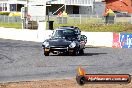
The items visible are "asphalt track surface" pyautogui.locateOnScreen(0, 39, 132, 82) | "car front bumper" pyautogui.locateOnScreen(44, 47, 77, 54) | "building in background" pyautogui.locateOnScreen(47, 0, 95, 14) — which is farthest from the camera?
"building in background" pyautogui.locateOnScreen(47, 0, 95, 14)

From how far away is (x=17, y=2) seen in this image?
88000 mm

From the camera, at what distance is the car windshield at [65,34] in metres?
25.9

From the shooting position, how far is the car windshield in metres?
25.9

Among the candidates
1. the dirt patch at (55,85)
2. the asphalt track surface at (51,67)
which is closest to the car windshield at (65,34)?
the asphalt track surface at (51,67)

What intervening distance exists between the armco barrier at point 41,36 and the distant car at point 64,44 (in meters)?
9.10

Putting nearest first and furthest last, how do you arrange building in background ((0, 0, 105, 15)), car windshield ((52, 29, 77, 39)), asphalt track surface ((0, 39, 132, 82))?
asphalt track surface ((0, 39, 132, 82)) → car windshield ((52, 29, 77, 39)) → building in background ((0, 0, 105, 15))

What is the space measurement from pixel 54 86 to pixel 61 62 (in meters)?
Answer: 8.55

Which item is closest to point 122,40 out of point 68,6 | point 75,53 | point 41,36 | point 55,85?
point 75,53

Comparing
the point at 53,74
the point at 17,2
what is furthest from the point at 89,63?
the point at 17,2

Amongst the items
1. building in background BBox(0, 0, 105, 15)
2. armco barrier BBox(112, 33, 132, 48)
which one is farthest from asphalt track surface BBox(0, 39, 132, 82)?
building in background BBox(0, 0, 105, 15)

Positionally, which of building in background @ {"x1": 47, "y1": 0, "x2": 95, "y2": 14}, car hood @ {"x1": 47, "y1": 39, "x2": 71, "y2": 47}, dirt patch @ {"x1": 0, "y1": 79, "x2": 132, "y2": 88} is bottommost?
dirt patch @ {"x1": 0, "y1": 79, "x2": 132, "y2": 88}

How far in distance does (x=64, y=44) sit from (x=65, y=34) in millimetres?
1426

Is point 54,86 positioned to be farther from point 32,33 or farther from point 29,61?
point 32,33

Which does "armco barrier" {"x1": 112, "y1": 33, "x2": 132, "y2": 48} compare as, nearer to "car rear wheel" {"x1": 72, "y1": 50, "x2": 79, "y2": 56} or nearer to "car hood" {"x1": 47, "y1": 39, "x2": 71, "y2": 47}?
"car rear wheel" {"x1": 72, "y1": 50, "x2": 79, "y2": 56}
